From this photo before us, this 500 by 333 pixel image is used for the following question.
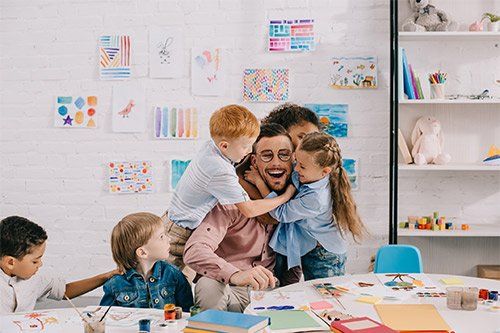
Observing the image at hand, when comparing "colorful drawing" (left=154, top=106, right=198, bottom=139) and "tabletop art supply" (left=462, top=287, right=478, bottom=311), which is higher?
"colorful drawing" (left=154, top=106, right=198, bottom=139)

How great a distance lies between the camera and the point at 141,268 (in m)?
2.48

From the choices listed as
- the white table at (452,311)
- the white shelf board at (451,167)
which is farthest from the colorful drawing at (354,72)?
the white table at (452,311)

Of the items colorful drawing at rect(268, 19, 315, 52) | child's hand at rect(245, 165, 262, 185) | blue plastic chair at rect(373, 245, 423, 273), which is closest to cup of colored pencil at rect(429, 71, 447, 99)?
colorful drawing at rect(268, 19, 315, 52)

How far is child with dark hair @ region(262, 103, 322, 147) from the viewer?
324 centimetres

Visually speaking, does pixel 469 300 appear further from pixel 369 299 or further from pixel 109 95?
pixel 109 95

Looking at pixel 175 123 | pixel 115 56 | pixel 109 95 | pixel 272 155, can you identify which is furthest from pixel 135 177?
pixel 272 155

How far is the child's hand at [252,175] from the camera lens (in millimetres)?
3068

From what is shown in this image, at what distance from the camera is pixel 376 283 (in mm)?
2535

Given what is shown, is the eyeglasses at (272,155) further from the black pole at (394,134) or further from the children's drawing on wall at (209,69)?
the children's drawing on wall at (209,69)

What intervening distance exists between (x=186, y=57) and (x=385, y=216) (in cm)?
150

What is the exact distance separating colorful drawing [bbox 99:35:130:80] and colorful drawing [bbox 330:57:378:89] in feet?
4.03

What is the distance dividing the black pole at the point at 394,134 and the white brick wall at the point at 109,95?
31cm

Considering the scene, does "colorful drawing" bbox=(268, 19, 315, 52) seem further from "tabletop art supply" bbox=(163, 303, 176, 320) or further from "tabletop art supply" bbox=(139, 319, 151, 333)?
"tabletop art supply" bbox=(139, 319, 151, 333)

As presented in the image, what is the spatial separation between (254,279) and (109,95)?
2.04 meters
